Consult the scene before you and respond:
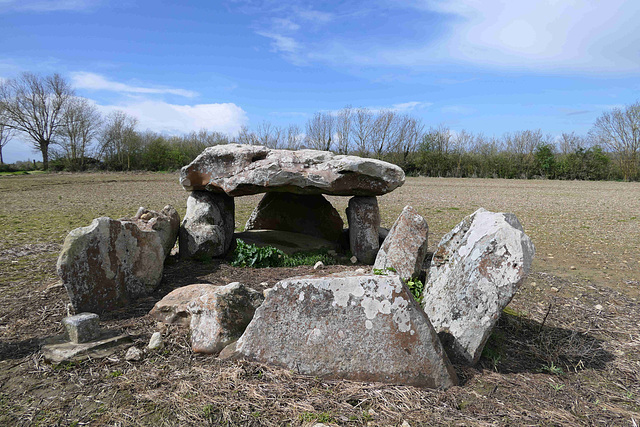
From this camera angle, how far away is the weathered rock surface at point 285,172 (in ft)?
24.9

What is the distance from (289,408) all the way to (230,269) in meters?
4.27

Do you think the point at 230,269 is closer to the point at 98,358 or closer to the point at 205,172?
the point at 205,172

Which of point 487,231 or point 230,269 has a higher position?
point 487,231

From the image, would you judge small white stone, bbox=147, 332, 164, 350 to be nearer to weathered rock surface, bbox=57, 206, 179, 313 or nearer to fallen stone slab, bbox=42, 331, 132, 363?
fallen stone slab, bbox=42, 331, 132, 363

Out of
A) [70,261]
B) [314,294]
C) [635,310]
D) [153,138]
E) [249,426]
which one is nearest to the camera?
[249,426]

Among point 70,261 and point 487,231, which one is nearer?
point 487,231

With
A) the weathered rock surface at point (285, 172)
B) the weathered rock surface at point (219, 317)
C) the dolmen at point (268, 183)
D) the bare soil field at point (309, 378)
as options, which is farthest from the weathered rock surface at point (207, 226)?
the weathered rock surface at point (219, 317)

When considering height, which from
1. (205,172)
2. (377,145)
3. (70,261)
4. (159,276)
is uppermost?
(377,145)

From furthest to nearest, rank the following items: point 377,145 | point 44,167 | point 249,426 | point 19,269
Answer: point 377,145
point 44,167
point 19,269
point 249,426

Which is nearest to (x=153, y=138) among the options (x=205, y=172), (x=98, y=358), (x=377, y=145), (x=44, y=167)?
(x=44, y=167)

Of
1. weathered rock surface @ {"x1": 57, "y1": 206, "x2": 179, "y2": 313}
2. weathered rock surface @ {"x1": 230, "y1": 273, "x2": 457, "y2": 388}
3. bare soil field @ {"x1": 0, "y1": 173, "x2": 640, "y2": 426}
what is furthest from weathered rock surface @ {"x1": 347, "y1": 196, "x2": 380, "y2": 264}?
weathered rock surface @ {"x1": 230, "y1": 273, "x2": 457, "y2": 388}

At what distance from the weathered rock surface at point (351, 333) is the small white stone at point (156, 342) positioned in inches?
49.5

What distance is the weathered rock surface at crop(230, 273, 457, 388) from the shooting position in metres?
3.46

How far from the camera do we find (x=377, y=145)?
1943 inches
